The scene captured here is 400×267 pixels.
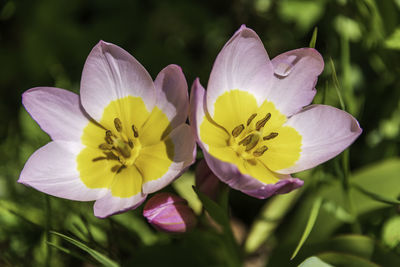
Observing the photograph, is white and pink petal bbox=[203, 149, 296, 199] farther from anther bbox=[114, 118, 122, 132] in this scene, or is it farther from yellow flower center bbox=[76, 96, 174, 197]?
anther bbox=[114, 118, 122, 132]

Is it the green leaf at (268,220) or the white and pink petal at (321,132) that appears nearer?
the white and pink petal at (321,132)

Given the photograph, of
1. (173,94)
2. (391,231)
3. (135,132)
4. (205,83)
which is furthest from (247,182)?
(205,83)

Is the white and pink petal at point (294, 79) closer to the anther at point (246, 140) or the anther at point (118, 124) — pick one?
the anther at point (246, 140)

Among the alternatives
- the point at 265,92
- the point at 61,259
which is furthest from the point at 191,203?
Answer: the point at 265,92

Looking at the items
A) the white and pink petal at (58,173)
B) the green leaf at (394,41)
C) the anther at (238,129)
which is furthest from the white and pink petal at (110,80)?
the green leaf at (394,41)

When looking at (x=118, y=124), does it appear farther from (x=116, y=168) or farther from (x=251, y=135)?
(x=251, y=135)

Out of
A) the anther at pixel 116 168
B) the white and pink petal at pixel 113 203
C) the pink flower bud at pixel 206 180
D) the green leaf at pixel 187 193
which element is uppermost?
the anther at pixel 116 168
